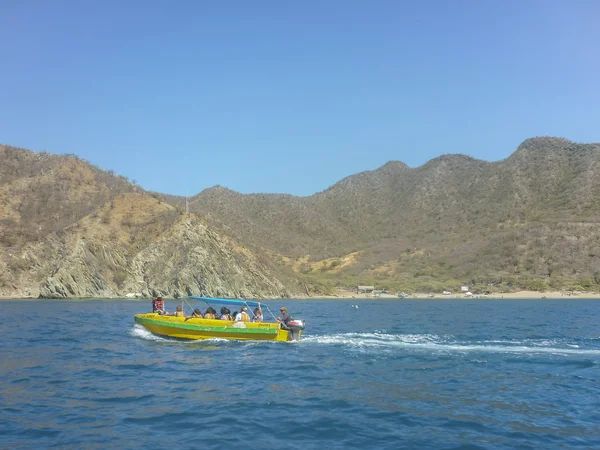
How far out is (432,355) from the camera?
28.0 metres

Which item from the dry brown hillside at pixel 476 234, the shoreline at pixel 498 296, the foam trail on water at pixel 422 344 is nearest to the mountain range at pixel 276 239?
the dry brown hillside at pixel 476 234

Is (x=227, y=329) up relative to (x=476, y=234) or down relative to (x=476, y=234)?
down

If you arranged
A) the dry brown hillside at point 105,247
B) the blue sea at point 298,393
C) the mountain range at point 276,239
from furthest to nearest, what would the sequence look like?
the mountain range at point 276,239, the dry brown hillside at point 105,247, the blue sea at point 298,393

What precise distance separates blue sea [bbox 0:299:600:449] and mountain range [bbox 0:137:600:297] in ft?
180

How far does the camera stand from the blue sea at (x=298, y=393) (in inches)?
547

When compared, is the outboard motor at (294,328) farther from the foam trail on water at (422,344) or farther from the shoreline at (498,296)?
the shoreline at (498,296)

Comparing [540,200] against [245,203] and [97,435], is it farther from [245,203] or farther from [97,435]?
[97,435]

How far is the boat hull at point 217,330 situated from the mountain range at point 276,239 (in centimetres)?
5271

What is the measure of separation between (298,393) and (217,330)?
48.5 feet

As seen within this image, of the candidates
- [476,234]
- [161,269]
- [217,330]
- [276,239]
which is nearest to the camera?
[217,330]

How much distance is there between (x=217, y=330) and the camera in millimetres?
33094

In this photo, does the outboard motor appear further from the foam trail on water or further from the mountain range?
the mountain range

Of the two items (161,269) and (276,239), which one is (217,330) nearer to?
(161,269)

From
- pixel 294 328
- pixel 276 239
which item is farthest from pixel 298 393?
pixel 276 239
